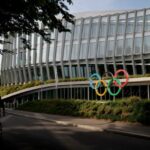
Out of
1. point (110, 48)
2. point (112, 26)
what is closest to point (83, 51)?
point (110, 48)

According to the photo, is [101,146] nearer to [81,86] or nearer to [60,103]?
[60,103]

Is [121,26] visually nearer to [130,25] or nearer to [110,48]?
[130,25]

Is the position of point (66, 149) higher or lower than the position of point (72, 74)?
lower

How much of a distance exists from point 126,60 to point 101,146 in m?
44.4

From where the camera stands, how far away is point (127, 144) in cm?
1461

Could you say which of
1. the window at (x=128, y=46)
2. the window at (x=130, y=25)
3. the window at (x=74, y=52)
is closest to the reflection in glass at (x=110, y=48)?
the window at (x=128, y=46)

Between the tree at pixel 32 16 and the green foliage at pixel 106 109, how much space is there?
11.9m

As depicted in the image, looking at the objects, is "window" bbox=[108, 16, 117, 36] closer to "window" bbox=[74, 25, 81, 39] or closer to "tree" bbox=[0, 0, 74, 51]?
"window" bbox=[74, 25, 81, 39]

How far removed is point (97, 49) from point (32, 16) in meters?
50.2

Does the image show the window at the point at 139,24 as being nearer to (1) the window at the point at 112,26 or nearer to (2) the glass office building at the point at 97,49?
(2) the glass office building at the point at 97,49

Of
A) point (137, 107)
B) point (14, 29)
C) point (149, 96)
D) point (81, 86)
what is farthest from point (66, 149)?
point (81, 86)

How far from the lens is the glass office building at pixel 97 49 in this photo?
184ft

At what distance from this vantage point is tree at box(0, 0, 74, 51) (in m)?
10.4

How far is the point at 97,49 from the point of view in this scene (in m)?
60.8
